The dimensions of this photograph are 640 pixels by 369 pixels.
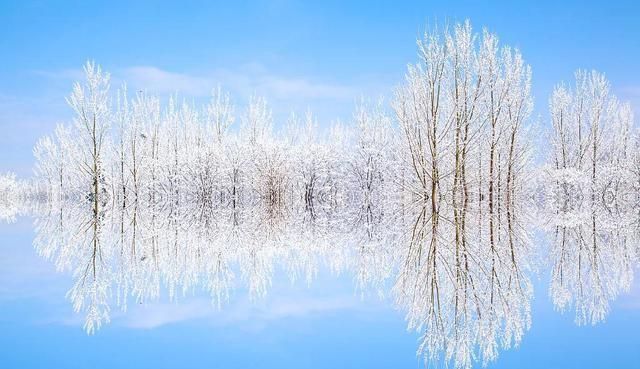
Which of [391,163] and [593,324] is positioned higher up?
[391,163]

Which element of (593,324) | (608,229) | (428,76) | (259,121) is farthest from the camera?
(259,121)

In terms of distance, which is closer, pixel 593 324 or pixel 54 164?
pixel 593 324

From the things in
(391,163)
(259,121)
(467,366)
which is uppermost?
(259,121)

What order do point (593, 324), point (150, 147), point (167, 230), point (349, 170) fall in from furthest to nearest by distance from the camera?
1. point (150, 147)
2. point (349, 170)
3. point (167, 230)
4. point (593, 324)

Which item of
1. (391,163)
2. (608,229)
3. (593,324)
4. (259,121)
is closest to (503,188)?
(391,163)

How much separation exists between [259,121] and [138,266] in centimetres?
1978

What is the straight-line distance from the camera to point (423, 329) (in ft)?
13.1

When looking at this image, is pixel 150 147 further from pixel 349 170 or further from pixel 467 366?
pixel 467 366

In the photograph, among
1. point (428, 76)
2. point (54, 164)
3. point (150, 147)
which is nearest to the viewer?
Result: point (428, 76)

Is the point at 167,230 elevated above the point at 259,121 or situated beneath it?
situated beneath

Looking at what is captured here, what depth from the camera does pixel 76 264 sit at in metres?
6.85

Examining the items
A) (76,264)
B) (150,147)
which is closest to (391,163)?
(150,147)

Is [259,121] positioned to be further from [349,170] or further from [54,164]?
[54,164]

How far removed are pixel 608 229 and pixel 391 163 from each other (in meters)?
17.2
